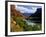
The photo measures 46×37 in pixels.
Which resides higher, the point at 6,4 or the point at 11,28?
the point at 6,4

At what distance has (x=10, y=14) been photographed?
81.2 inches

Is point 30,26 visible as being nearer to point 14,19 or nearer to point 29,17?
point 29,17

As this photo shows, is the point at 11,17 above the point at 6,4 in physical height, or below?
below

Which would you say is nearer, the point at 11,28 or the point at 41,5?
the point at 11,28

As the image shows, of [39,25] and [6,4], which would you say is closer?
[6,4]

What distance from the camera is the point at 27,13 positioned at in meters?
2.15

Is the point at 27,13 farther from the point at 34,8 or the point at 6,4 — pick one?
the point at 6,4

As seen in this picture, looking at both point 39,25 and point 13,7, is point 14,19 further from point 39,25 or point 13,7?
point 39,25

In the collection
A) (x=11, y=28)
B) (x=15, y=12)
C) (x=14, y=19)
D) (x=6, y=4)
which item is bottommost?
(x=11, y=28)

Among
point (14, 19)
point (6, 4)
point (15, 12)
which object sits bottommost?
point (14, 19)

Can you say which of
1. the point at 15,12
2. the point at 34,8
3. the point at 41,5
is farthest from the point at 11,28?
the point at 41,5

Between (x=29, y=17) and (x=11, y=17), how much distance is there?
0.34 m

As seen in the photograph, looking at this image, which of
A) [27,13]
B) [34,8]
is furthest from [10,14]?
[34,8]

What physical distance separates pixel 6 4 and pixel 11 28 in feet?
1.43
